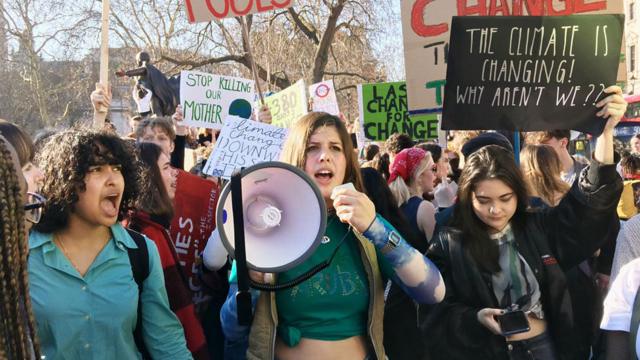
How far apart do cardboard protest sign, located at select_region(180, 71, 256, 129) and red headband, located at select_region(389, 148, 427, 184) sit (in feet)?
6.92

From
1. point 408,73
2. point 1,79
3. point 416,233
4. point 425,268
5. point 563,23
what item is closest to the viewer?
point 425,268

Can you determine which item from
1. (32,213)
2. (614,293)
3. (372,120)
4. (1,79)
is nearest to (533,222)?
(614,293)

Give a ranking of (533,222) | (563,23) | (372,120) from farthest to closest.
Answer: (372,120), (563,23), (533,222)

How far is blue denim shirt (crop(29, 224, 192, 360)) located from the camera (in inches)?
79.5

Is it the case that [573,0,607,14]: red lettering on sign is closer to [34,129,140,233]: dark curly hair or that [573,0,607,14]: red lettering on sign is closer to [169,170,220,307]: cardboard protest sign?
[169,170,220,307]: cardboard protest sign

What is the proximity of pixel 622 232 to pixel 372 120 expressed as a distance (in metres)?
5.81

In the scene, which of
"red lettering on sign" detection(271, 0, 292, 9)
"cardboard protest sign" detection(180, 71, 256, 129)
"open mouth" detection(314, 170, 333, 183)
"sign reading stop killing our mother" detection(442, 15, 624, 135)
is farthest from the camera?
"cardboard protest sign" detection(180, 71, 256, 129)

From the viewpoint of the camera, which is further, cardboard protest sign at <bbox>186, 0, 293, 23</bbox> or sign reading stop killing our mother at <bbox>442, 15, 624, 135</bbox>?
cardboard protest sign at <bbox>186, 0, 293, 23</bbox>

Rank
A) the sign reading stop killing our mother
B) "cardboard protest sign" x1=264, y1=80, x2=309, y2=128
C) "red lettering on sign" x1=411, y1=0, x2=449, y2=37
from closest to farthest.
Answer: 1. the sign reading stop killing our mother
2. "red lettering on sign" x1=411, y1=0, x2=449, y2=37
3. "cardboard protest sign" x1=264, y1=80, x2=309, y2=128

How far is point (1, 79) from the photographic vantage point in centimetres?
3103

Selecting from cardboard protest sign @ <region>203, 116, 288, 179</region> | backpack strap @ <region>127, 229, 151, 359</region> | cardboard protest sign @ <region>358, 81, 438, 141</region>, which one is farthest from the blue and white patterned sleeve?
cardboard protest sign @ <region>358, 81, 438, 141</region>

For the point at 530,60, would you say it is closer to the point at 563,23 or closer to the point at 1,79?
the point at 563,23

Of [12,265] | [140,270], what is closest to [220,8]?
[140,270]

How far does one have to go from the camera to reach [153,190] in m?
2.94
